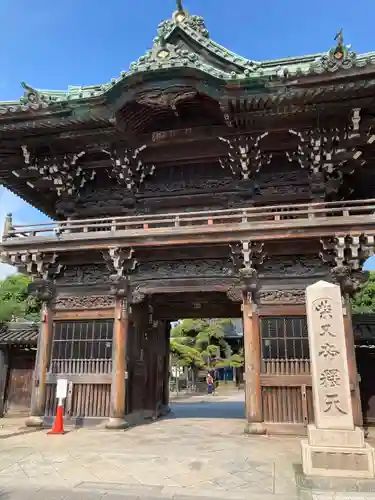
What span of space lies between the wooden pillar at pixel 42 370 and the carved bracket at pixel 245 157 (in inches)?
283

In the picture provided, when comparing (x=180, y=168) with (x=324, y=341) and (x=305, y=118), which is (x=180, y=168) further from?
(x=324, y=341)

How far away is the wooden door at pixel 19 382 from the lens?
15000mm

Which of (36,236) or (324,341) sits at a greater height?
(36,236)

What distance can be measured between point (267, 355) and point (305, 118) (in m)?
6.63

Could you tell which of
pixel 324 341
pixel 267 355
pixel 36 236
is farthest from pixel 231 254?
pixel 36 236

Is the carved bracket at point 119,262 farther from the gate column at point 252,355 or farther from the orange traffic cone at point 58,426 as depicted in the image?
the orange traffic cone at point 58,426

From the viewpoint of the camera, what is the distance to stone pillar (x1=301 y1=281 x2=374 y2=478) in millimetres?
5711

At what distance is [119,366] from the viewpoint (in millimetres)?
11203

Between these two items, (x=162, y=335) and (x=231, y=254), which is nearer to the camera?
(x=231, y=254)

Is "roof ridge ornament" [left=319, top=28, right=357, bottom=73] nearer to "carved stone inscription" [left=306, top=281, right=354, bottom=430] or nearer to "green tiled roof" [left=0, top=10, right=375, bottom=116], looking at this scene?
"green tiled roof" [left=0, top=10, right=375, bottom=116]

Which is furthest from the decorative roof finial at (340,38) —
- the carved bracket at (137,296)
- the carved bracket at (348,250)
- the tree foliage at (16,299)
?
the tree foliage at (16,299)

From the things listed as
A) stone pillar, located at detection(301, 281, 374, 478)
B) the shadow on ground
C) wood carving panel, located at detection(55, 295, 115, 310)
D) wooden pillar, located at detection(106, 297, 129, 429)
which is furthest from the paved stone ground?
the shadow on ground

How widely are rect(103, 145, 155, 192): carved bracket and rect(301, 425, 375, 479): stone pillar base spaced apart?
9088mm

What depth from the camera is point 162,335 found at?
1530cm
